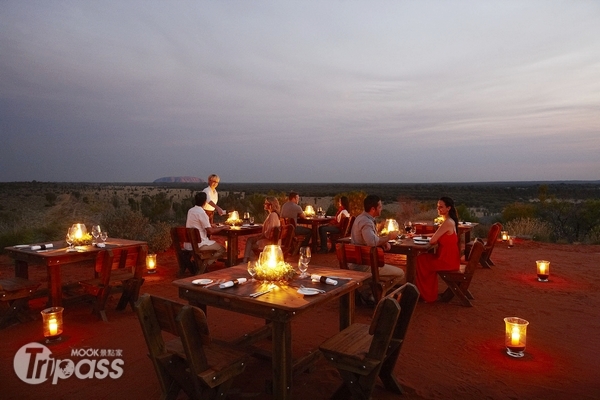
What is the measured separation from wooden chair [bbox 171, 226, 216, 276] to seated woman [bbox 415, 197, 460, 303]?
3.80 meters

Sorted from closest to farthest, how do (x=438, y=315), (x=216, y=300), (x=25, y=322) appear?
1. (x=216, y=300)
2. (x=25, y=322)
3. (x=438, y=315)

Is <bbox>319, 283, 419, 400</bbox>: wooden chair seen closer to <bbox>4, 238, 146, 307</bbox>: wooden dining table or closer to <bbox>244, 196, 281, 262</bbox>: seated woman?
<bbox>4, 238, 146, 307</bbox>: wooden dining table

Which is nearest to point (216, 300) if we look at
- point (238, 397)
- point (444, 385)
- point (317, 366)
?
point (238, 397)

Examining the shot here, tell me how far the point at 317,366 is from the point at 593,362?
298 cm

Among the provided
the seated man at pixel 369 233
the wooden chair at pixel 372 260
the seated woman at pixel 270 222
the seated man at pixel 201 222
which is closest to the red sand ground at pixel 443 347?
the wooden chair at pixel 372 260

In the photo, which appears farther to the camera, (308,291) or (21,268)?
(21,268)

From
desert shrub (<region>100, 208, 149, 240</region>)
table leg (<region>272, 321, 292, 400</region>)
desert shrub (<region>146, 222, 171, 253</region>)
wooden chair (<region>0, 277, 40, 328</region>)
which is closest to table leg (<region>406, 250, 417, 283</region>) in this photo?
table leg (<region>272, 321, 292, 400</region>)

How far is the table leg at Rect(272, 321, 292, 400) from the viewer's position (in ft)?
10.4

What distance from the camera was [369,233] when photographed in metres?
5.58

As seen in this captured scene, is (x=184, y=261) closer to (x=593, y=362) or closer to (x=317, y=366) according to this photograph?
(x=317, y=366)

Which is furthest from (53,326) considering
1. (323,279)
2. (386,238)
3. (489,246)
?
(489,246)

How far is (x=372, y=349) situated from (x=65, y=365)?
325cm

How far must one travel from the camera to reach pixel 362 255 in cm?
546

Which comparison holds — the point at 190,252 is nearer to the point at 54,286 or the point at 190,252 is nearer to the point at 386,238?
the point at 54,286
